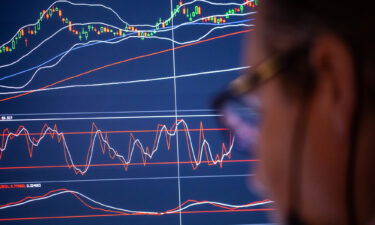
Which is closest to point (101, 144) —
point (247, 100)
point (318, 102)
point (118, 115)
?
point (118, 115)

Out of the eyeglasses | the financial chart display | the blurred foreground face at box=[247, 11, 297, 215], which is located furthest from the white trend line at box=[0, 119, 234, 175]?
the blurred foreground face at box=[247, 11, 297, 215]

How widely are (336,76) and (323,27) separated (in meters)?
0.05

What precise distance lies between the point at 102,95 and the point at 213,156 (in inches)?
16.7

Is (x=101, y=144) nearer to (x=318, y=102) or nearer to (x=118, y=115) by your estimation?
(x=118, y=115)

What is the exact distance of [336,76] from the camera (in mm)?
373

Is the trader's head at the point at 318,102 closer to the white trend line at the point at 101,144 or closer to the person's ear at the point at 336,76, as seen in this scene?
the person's ear at the point at 336,76

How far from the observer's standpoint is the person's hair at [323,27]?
1.21 ft

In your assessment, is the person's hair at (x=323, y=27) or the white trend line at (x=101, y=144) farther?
the white trend line at (x=101, y=144)

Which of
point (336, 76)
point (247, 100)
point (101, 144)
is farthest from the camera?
point (101, 144)

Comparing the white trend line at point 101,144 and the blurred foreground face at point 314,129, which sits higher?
the blurred foreground face at point 314,129

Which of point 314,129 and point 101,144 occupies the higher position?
point 314,129

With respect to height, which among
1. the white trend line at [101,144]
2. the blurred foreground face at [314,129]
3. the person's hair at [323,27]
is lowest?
the white trend line at [101,144]

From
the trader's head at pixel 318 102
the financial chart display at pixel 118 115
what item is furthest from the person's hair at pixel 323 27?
the financial chart display at pixel 118 115

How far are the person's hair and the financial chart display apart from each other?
2.90 ft
